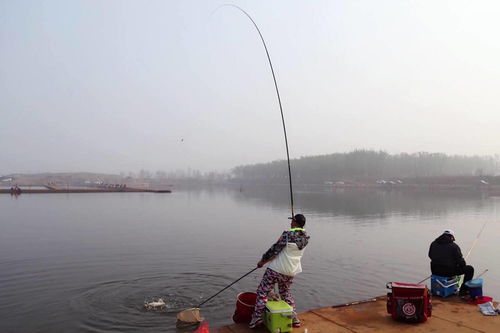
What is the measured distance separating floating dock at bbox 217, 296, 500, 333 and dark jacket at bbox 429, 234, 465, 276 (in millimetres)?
662

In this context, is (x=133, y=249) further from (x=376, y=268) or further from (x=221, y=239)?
(x=376, y=268)

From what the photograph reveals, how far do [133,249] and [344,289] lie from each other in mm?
9915

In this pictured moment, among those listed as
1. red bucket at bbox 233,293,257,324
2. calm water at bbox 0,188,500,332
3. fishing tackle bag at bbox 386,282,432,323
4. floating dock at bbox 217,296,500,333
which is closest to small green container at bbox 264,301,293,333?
floating dock at bbox 217,296,500,333

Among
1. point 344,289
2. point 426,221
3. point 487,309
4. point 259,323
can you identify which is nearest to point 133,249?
point 344,289

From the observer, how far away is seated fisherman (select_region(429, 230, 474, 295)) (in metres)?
8.08

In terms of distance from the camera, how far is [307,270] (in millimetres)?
14477

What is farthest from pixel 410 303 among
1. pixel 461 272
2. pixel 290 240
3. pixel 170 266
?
pixel 170 266

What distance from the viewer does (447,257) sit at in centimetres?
811

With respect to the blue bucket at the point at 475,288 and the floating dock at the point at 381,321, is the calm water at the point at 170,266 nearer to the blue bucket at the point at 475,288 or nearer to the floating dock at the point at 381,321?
the floating dock at the point at 381,321

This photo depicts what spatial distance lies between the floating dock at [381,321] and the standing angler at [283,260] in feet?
1.17

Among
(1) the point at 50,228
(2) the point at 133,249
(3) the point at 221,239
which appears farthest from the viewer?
(1) the point at 50,228

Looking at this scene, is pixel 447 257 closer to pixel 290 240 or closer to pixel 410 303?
pixel 410 303

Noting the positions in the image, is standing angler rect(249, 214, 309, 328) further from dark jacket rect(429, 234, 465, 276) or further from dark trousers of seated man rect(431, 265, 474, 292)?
dark trousers of seated man rect(431, 265, 474, 292)

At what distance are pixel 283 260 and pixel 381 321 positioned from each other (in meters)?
2.03
